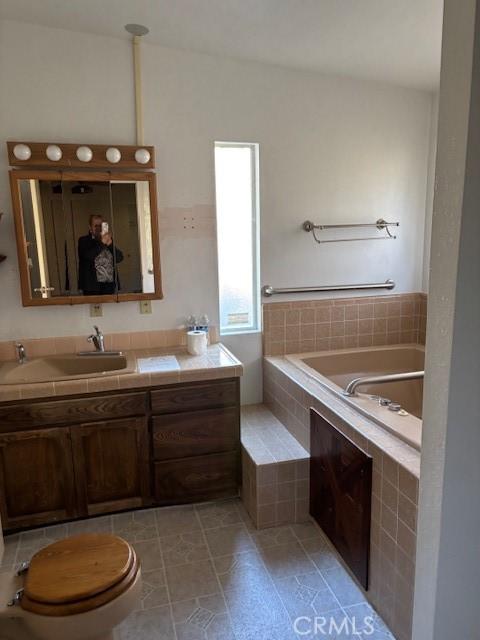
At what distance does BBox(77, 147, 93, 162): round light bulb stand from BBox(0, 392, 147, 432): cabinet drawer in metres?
1.29

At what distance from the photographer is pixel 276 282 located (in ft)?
10.2

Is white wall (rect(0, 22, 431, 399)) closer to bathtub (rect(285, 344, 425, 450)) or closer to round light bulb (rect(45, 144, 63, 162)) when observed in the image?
round light bulb (rect(45, 144, 63, 162))

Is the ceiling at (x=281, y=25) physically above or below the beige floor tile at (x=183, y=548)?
above

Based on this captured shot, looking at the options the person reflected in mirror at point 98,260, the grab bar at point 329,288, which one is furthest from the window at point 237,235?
the person reflected in mirror at point 98,260

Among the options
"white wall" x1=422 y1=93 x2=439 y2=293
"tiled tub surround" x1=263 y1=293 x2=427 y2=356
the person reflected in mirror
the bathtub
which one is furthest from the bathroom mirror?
"white wall" x1=422 y1=93 x2=439 y2=293

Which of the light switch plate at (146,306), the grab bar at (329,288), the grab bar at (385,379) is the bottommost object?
the grab bar at (385,379)

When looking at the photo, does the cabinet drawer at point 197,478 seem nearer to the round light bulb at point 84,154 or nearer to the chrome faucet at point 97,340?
the chrome faucet at point 97,340

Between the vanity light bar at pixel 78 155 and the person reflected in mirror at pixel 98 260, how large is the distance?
303 millimetres

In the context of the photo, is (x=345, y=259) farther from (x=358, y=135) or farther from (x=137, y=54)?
(x=137, y=54)

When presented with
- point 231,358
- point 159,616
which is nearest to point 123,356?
point 231,358

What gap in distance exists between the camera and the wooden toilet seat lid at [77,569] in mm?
1390

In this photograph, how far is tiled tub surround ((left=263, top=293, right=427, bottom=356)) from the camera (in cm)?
314

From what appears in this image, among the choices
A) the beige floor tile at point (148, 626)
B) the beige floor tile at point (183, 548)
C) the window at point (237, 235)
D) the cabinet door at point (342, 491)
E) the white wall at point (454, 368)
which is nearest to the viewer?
the white wall at point (454, 368)

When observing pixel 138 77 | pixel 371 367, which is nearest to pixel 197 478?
pixel 371 367
